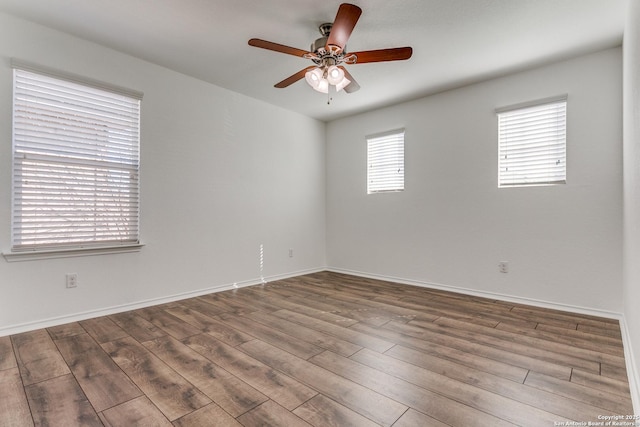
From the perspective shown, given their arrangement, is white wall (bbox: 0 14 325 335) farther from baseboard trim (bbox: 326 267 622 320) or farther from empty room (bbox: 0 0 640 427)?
baseboard trim (bbox: 326 267 622 320)

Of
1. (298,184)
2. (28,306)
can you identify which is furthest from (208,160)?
(28,306)

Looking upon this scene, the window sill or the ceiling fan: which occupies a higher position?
the ceiling fan

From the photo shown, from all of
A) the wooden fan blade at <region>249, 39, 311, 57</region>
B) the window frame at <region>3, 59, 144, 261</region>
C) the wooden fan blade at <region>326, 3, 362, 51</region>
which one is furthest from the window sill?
the wooden fan blade at <region>326, 3, 362, 51</region>

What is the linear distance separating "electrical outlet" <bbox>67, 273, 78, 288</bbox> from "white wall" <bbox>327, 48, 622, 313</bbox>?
133 inches

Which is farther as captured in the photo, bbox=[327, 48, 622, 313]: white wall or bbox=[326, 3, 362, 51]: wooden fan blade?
bbox=[327, 48, 622, 313]: white wall

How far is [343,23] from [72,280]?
3.02 m

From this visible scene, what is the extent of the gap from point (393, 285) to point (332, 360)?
2.29 m

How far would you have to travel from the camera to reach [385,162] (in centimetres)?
447

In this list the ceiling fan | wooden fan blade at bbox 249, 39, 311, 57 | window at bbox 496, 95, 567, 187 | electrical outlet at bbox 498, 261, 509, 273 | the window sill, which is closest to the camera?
the ceiling fan

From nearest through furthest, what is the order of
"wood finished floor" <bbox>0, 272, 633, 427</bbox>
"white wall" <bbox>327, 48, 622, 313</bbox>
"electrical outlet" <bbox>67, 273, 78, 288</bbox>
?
"wood finished floor" <bbox>0, 272, 633, 427</bbox>
"electrical outlet" <bbox>67, 273, 78, 288</bbox>
"white wall" <bbox>327, 48, 622, 313</bbox>

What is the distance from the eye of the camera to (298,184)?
4.78 metres

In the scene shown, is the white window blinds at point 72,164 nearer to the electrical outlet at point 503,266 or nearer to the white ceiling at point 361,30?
the white ceiling at point 361,30

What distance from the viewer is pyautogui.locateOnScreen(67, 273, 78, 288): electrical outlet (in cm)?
269

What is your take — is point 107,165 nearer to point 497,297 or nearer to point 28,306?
point 28,306
